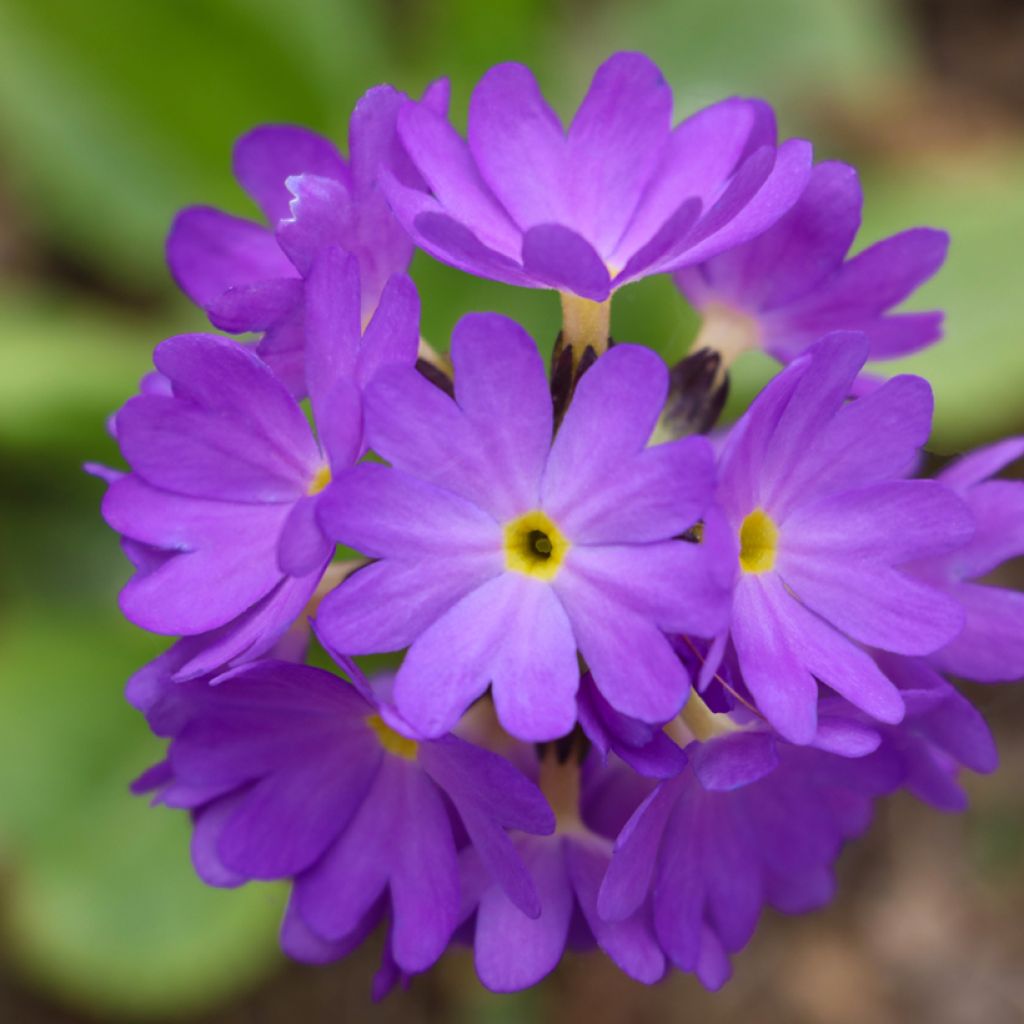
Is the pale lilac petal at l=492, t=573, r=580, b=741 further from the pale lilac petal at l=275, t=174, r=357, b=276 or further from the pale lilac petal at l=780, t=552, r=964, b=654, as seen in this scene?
the pale lilac petal at l=275, t=174, r=357, b=276

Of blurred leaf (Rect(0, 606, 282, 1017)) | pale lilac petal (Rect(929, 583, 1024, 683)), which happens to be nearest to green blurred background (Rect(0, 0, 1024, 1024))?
blurred leaf (Rect(0, 606, 282, 1017))

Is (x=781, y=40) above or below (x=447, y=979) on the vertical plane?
above

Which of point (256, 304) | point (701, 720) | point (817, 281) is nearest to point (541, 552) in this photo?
point (701, 720)

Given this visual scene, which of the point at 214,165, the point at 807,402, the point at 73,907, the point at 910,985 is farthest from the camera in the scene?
the point at 214,165

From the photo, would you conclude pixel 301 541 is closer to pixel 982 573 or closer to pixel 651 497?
pixel 651 497

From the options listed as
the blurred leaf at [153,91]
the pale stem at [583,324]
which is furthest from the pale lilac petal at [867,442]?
the blurred leaf at [153,91]

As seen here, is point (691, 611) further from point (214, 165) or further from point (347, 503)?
point (214, 165)

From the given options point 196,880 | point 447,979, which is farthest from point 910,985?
point 196,880
